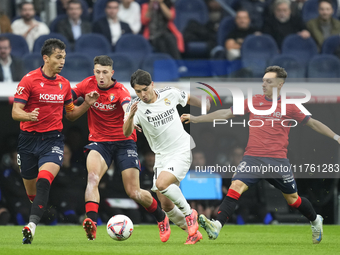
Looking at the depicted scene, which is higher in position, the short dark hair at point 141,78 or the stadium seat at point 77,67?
the short dark hair at point 141,78

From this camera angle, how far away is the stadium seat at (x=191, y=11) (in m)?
→ 14.2

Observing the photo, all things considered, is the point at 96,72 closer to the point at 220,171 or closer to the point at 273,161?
the point at 273,161

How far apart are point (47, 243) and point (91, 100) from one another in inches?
73.6

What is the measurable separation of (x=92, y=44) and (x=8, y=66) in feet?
6.72

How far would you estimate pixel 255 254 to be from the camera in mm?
5820

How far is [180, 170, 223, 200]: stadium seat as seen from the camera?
11297 mm

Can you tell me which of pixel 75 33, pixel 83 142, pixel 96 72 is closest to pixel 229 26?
pixel 75 33

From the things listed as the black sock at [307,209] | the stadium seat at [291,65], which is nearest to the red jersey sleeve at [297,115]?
the black sock at [307,209]

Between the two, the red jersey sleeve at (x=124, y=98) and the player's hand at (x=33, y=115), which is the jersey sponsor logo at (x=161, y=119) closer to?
the red jersey sleeve at (x=124, y=98)

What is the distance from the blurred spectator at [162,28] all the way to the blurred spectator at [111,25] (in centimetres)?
50

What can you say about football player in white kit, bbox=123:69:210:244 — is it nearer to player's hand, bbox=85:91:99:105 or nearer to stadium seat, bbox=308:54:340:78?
player's hand, bbox=85:91:99:105

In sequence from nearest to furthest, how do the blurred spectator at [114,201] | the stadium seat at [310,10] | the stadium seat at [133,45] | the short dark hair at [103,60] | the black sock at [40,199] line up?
the black sock at [40,199] → the short dark hair at [103,60] → the blurred spectator at [114,201] → the stadium seat at [133,45] → the stadium seat at [310,10]

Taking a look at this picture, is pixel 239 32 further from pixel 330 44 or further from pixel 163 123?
pixel 163 123

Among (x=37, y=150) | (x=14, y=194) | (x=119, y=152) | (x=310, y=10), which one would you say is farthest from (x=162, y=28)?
(x=37, y=150)
